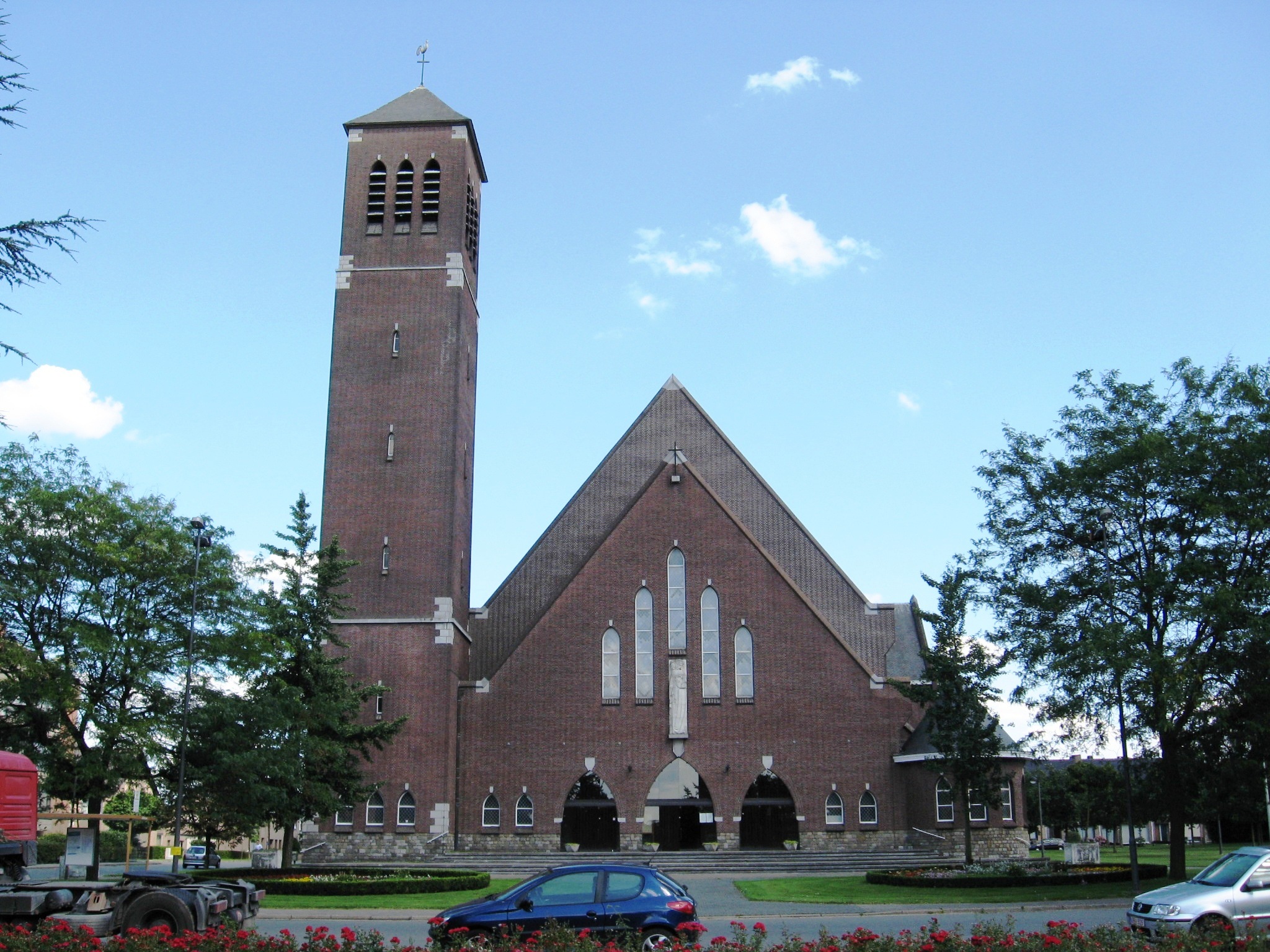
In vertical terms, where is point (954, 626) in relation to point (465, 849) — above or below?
above

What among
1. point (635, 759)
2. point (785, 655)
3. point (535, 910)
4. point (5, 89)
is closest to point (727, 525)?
point (785, 655)

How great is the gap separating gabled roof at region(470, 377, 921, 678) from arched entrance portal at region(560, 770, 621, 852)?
6.74m

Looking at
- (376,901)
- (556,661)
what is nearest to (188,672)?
(376,901)

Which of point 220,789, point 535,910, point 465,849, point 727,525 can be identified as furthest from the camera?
point 727,525

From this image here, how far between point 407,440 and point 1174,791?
27.8 metres

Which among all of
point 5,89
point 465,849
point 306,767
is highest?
point 5,89

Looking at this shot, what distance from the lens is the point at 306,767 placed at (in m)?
33.2

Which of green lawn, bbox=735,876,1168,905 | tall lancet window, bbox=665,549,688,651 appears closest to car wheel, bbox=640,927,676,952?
green lawn, bbox=735,876,1168,905

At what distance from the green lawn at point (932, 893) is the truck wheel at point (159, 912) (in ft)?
43.1

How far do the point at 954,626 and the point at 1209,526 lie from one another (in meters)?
8.72

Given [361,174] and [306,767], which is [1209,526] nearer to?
[306,767]

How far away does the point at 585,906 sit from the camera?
52.2ft

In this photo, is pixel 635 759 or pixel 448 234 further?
pixel 448 234

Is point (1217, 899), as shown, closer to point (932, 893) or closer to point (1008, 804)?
point (932, 893)
